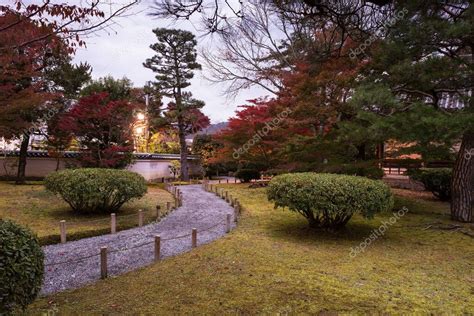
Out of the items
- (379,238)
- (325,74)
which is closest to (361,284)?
(379,238)

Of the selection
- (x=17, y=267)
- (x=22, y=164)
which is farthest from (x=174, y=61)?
(x=17, y=267)

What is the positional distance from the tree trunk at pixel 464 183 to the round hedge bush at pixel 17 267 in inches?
365

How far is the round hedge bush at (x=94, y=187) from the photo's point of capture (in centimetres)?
Result: 926

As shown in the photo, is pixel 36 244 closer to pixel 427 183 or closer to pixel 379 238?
pixel 379 238

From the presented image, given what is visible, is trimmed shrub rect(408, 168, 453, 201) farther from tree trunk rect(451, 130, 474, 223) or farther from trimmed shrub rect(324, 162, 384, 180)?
tree trunk rect(451, 130, 474, 223)

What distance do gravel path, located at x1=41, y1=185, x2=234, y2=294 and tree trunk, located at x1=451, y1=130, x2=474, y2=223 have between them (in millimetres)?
6241

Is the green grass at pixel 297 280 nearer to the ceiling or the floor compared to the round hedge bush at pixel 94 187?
nearer to the floor

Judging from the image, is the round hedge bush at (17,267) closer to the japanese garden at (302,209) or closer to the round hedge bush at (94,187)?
the japanese garden at (302,209)

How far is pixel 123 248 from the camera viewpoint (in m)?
7.04

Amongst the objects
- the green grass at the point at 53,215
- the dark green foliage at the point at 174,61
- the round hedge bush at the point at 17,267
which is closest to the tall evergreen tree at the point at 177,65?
the dark green foliage at the point at 174,61

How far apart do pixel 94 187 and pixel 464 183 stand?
9.89 metres

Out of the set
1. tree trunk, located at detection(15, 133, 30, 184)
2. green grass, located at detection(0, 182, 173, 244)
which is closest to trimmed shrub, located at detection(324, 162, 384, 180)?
green grass, located at detection(0, 182, 173, 244)

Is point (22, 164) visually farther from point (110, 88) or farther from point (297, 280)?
point (297, 280)

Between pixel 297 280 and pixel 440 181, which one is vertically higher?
pixel 440 181
